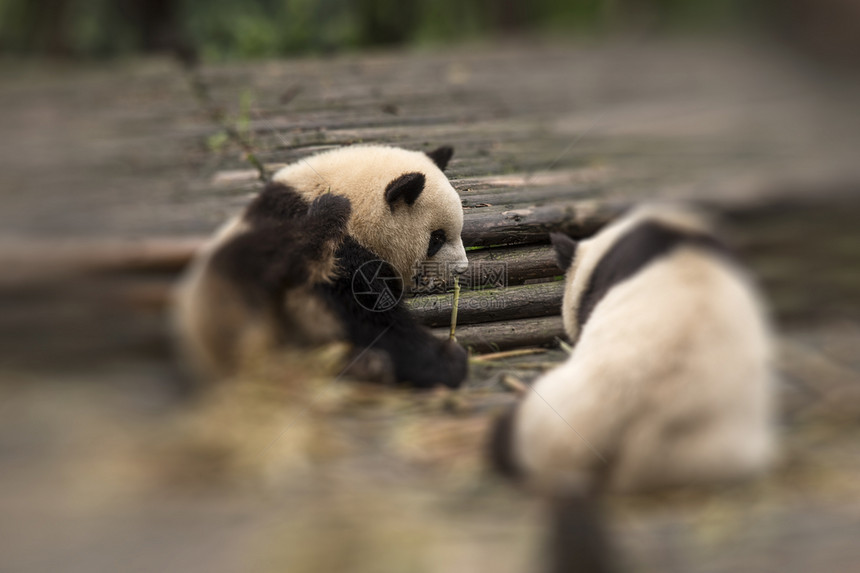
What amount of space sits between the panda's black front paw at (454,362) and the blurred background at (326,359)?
0.05 ft

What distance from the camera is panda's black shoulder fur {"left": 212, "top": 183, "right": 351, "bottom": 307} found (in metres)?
0.59

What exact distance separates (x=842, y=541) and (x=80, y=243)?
1041mm

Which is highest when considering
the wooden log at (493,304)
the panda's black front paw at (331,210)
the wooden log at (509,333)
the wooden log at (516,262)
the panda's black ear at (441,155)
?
the panda's black ear at (441,155)

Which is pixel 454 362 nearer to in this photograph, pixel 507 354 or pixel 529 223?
pixel 507 354

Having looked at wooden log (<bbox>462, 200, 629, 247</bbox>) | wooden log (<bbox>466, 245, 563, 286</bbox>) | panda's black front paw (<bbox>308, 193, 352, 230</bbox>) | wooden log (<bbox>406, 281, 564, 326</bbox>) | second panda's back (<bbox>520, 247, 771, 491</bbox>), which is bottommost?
second panda's back (<bbox>520, 247, 771, 491</bbox>)

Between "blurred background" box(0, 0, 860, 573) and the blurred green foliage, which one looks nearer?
"blurred background" box(0, 0, 860, 573)

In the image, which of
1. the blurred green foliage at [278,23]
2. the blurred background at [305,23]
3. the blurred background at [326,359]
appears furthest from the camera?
the blurred green foliage at [278,23]

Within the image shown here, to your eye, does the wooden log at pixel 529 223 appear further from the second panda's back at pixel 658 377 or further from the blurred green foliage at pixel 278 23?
the blurred green foliage at pixel 278 23

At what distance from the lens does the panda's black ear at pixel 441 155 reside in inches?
26.1

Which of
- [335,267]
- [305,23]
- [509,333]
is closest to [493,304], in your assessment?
[509,333]

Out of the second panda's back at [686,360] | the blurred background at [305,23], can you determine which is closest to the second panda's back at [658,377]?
the second panda's back at [686,360]

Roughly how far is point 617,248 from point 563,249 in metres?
0.07

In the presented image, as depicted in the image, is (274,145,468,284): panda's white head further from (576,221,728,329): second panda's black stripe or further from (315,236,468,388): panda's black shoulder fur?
(576,221,728,329): second panda's black stripe

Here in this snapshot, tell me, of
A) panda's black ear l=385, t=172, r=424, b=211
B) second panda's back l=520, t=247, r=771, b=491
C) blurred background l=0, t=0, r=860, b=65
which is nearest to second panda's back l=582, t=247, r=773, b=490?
second panda's back l=520, t=247, r=771, b=491
